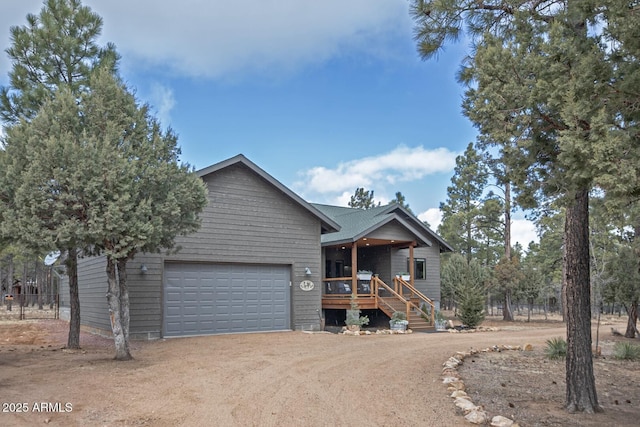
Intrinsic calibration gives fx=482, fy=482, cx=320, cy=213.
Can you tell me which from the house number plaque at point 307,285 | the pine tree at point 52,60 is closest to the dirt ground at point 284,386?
the pine tree at point 52,60

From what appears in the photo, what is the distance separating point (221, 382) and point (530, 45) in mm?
6035

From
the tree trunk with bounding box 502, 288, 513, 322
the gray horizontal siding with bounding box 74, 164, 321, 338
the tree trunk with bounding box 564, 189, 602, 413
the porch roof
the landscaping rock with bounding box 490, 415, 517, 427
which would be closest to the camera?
the landscaping rock with bounding box 490, 415, 517, 427

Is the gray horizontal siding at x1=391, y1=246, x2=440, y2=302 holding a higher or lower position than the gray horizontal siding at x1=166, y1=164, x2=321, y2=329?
lower

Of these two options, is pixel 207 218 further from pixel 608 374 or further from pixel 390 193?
pixel 390 193

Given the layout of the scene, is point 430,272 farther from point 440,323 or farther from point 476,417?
point 476,417

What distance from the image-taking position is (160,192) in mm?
9211

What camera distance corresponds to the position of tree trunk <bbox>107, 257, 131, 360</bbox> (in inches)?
356

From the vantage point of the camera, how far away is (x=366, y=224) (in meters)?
18.4

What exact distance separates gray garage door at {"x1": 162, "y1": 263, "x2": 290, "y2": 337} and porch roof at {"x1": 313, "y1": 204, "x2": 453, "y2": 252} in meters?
3.11

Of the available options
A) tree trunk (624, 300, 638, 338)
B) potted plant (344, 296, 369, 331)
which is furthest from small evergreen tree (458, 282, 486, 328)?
tree trunk (624, 300, 638, 338)

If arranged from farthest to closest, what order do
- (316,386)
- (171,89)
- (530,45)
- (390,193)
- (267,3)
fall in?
(390,193) < (171,89) < (267,3) < (316,386) < (530,45)

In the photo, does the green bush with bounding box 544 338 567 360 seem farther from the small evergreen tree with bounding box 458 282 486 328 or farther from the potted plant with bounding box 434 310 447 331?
the small evergreen tree with bounding box 458 282 486 328

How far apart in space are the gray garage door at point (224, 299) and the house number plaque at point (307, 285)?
0.51m

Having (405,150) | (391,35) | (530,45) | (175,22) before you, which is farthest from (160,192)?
(405,150)
